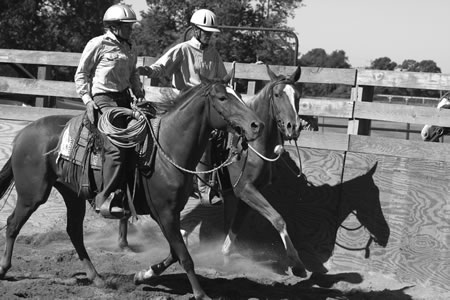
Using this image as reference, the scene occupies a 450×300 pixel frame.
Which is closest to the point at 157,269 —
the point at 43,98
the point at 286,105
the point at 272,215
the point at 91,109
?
the point at 272,215

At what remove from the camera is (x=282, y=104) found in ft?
23.9

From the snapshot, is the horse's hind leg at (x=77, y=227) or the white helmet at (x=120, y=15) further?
the horse's hind leg at (x=77, y=227)

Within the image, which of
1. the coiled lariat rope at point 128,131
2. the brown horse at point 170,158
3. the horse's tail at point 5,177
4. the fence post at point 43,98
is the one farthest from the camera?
the fence post at point 43,98

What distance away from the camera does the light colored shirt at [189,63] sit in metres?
7.63

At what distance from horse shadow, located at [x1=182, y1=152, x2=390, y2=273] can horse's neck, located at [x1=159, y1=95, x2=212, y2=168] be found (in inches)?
75.3

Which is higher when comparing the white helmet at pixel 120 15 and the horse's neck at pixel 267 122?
the white helmet at pixel 120 15

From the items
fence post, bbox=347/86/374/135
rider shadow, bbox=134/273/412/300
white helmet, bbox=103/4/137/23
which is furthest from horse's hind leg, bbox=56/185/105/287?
fence post, bbox=347/86/374/135

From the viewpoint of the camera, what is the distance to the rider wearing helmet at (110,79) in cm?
618

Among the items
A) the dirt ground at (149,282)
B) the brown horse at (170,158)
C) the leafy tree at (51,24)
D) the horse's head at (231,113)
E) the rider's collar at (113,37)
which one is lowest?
the dirt ground at (149,282)

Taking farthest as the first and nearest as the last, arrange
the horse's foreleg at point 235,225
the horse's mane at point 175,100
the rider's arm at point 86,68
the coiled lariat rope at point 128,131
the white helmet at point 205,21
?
1. the horse's foreleg at point 235,225
2. the white helmet at point 205,21
3. the rider's arm at point 86,68
4. the horse's mane at point 175,100
5. the coiled lariat rope at point 128,131

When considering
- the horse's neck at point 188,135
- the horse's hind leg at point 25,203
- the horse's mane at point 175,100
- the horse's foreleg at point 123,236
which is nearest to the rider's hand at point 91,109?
the horse's mane at point 175,100

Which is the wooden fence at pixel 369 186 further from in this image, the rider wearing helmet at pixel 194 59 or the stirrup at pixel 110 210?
the stirrup at pixel 110 210

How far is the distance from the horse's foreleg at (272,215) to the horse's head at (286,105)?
76cm

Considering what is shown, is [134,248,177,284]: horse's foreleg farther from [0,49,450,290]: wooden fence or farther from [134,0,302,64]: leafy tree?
[134,0,302,64]: leafy tree
